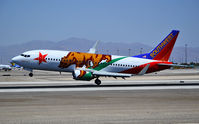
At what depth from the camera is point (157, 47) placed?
159 feet

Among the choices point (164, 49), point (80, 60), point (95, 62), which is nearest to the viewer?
point (80, 60)

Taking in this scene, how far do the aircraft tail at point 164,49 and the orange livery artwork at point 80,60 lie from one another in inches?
315

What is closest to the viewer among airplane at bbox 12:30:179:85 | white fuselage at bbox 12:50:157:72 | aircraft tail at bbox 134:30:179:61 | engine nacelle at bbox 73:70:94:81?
engine nacelle at bbox 73:70:94:81

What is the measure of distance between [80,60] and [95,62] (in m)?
2.34

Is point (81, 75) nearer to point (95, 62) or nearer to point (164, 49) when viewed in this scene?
point (95, 62)

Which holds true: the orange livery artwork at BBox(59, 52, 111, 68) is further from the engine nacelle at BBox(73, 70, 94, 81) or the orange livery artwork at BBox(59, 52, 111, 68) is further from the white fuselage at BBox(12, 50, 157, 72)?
the engine nacelle at BBox(73, 70, 94, 81)

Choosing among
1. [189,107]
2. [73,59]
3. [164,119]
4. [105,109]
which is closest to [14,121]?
[105,109]

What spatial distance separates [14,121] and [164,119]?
7.64 meters

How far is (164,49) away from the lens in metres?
48.0

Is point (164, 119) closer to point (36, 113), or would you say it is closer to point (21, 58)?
point (36, 113)

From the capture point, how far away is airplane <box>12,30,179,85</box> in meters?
43.5

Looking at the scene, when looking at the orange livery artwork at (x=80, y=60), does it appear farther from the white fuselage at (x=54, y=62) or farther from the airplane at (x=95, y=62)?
the white fuselage at (x=54, y=62)

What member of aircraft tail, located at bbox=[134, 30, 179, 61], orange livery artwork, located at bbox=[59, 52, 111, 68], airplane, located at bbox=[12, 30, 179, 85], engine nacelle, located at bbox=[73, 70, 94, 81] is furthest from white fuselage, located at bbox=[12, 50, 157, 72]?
engine nacelle, located at bbox=[73, 70, 94, 81]

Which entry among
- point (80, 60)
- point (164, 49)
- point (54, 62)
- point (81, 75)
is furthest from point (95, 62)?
point (164, 49)
